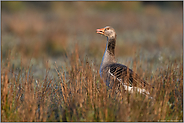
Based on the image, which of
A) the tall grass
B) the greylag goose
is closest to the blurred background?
the greylag goose

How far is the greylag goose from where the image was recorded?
444 cm

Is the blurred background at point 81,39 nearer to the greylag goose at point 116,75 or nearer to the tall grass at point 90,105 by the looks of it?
the greylag goose at point 116,75

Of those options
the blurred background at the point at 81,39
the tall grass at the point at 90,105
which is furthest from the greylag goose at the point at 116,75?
the blurred background at the point at 81,39

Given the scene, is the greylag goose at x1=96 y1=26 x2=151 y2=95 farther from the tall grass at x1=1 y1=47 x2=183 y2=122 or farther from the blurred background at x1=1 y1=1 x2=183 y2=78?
the blurred background at x1=1 y1=1 x2=183 y2=78

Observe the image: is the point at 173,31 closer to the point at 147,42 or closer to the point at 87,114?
the point at 147,42

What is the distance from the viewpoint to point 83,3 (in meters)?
30.3

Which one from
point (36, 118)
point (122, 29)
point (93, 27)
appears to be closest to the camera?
point (36, 118)

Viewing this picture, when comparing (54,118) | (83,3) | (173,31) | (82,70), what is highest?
(83,3)

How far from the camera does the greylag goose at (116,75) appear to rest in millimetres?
4436

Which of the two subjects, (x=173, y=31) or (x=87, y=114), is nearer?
(x=87, y=114)

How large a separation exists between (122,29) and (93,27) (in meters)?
2.73

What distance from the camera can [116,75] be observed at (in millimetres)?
4824

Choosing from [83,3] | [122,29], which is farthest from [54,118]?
[83,3]

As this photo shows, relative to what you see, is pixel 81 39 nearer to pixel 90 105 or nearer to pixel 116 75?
pixel 116 75
